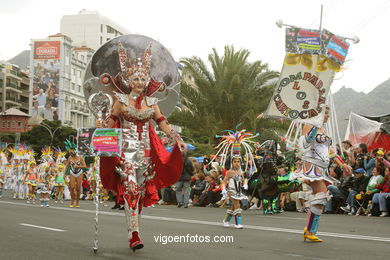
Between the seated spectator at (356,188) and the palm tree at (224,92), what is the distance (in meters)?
14.2

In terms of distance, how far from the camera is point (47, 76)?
118125 millimetres

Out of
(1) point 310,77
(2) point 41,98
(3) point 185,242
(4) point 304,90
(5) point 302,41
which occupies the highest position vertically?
(2) point 41,98

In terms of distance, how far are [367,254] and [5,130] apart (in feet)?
375

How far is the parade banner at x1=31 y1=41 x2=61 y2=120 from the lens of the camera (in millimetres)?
115750

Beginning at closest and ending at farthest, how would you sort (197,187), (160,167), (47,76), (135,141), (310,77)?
(135,141) → (160,167) → (310,77) → (197,187) → (47,76)

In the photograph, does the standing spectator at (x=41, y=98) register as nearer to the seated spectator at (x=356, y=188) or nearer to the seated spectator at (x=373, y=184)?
the seated spectator at (x=356, y=188)

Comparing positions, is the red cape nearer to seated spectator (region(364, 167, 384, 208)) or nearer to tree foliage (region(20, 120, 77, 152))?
seated spectator (region(364, 167, 384, 208))

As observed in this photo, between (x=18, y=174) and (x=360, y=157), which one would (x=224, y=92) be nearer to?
(x=18, y=174)

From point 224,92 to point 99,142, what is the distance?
80.3 ft

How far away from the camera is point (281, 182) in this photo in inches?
708

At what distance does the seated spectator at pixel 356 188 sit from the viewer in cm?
1728

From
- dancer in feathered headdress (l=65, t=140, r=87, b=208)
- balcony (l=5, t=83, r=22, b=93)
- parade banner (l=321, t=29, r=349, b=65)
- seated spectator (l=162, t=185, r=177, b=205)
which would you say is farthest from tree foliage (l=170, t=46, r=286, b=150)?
balcony (l=5, t=83, r=22, b=93)

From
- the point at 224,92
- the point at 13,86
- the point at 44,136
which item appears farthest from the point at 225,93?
the point at 13,86

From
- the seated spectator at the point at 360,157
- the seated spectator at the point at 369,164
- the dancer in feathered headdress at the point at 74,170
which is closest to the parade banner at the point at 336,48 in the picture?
the seated spectator at the point at 369,164
